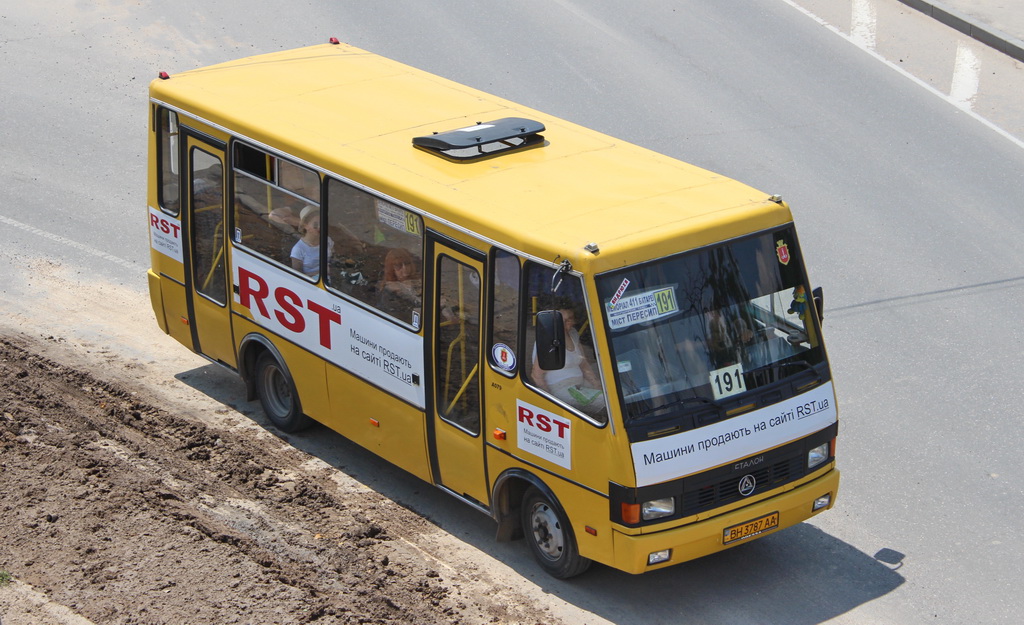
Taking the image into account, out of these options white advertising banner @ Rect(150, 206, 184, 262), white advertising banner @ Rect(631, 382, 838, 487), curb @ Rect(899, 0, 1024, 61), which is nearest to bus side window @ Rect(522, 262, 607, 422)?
white advertising banner @ Rect(631, 382, 838, 487)

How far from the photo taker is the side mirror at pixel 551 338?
25.6 ft

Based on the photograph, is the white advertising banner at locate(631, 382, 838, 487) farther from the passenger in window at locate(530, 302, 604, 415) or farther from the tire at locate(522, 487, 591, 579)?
the tire at locate(522, 487, 591, 579)

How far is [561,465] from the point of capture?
27.2 feet

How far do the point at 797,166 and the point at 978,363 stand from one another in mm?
4832

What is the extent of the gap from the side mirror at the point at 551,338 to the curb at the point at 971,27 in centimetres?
1361

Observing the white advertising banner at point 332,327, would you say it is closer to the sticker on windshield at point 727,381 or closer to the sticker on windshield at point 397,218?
the sticker on windshield at point 397,218

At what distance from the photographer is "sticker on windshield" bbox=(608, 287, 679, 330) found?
309 inches

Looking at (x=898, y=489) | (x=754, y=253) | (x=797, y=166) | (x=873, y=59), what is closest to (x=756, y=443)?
(x=754, y=253)

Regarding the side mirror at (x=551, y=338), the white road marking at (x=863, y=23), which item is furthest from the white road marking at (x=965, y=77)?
the side mirror at (x=551, y=338)

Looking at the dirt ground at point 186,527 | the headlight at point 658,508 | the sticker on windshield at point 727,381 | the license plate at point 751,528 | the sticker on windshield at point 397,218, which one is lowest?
the dirt ground at point 186,527

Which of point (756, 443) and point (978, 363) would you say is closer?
point (756, 443)

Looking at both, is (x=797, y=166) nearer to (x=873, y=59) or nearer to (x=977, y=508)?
(x=873, y=59)

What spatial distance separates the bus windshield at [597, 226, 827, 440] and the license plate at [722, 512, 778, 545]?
2.52 feet

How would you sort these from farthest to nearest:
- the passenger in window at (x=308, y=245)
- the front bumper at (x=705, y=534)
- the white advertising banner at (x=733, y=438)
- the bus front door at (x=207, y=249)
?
the bus front door at (x=207, y=249)
the passenger in window at (x=308, y=245)
the front bumper at (x=705, y=534)
the white advertising banner at (x=733, y=438)
